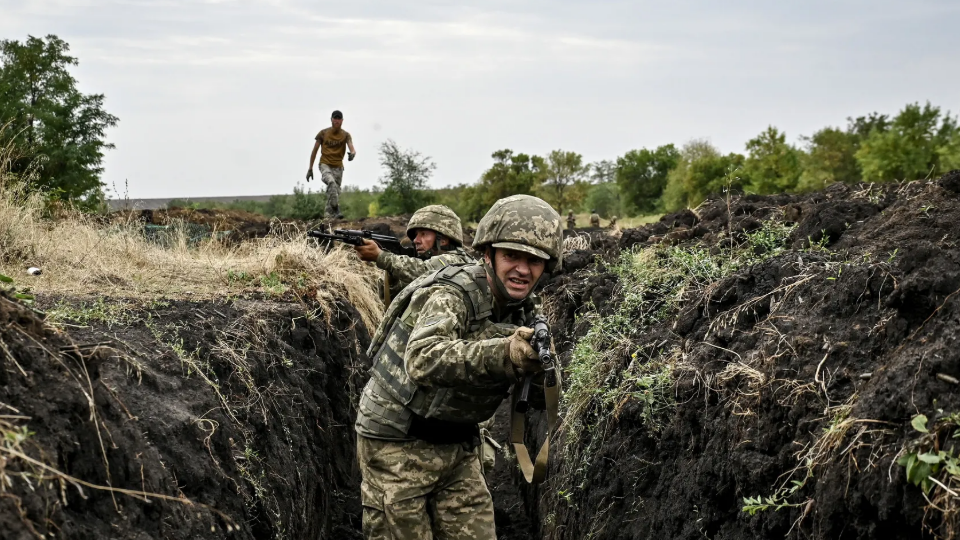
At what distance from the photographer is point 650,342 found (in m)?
5.96

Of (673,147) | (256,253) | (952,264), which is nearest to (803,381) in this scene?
(952,264)

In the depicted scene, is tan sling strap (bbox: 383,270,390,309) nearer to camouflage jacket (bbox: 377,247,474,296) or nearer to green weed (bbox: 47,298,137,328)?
camouflage jacket (bbox: 377,247,474,296)

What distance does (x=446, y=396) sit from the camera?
15.1 feet

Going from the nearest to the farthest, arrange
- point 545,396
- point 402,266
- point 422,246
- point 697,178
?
1. point 545,396
2. point 402,266
3. point 422,246
4. point 697,178

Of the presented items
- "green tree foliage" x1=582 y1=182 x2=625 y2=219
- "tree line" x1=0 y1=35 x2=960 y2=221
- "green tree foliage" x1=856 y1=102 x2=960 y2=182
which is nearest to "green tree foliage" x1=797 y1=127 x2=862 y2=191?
"tree line" x1=0 y1=35 x2=960 y2=221

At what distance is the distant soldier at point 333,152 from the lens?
60.3ft

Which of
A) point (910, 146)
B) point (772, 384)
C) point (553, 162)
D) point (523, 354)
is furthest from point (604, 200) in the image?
point (523, 354)

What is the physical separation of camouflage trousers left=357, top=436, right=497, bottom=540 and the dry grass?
8.94ft

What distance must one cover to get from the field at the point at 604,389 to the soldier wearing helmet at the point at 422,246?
0.83 metres

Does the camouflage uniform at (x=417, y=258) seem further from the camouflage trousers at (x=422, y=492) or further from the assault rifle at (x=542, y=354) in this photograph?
the assault rifle at (x=542, y=354)

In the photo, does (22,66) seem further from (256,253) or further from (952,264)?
(952,264)

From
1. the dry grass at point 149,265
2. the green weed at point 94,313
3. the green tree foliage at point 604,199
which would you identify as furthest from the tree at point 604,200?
the green weed at point 94,313

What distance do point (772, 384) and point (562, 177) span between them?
2416 cm

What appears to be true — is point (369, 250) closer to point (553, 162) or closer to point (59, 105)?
point (59, 105)
